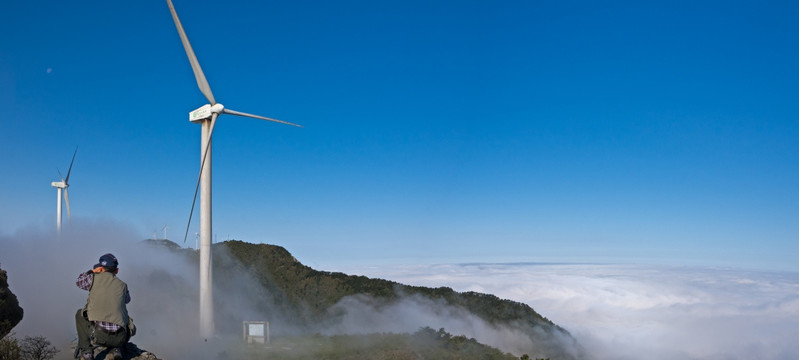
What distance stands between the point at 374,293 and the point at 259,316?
114 ft

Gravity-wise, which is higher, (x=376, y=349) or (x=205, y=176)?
(x=205, y=176)

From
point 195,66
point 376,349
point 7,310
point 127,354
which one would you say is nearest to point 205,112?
point 195,66

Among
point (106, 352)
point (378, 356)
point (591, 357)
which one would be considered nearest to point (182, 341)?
point (378, 356)

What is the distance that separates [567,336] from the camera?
15675 centimetres

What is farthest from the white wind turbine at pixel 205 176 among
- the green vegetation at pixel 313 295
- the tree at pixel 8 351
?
the green vegetation at pixel 313 295

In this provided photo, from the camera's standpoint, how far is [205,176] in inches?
1790

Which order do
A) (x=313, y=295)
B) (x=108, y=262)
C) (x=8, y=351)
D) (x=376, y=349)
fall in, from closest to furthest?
(x=108, y=262)
(x=8, y=351)
(x=376, y=349)
(x=313, y=295)

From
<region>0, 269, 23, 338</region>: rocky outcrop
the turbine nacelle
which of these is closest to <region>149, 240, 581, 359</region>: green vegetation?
the turbine nacelle

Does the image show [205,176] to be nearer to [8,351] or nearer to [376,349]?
[376,349]

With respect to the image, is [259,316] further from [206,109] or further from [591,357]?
[591,357]

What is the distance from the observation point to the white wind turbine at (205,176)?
145 ft

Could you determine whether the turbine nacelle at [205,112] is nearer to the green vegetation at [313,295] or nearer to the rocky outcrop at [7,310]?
the rocky outcrop at [7,310]

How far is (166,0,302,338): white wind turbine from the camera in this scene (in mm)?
44312

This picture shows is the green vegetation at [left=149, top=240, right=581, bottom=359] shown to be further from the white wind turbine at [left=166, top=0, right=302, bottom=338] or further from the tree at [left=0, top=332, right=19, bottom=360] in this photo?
the tree at [left=0, top=332, right=19, bottom=360]
